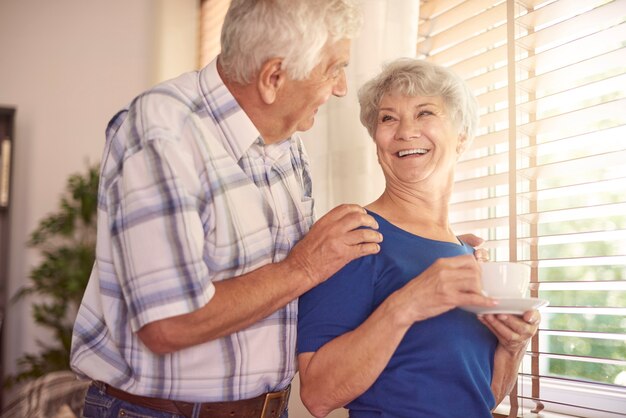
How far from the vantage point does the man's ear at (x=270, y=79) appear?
3.88 ft

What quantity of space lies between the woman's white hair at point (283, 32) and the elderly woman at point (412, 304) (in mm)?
243

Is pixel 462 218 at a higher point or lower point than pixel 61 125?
lower

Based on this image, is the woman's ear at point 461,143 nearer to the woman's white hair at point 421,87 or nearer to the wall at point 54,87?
the woman's white hair at point 421,87

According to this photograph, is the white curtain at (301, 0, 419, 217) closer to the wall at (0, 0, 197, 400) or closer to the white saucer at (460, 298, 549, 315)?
the white saucer at (460, 298, 549, 315)

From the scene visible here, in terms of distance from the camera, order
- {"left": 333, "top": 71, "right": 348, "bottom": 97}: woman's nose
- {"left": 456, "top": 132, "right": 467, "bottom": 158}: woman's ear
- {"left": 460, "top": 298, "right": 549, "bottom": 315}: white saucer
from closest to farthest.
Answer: {"left": 460, "top": 298, "right": 549, "bottom": 315}: white saucer < {"left": 333, "top": 71, "right": 348, "bottom": 97}: woman's nose < {"left": 456, "top": 132, "right": 467, "bottom": 158}: woman's ear

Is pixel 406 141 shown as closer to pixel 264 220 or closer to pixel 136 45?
pixel 264 220

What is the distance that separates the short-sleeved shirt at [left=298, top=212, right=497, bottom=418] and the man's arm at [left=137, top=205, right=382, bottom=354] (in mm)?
60

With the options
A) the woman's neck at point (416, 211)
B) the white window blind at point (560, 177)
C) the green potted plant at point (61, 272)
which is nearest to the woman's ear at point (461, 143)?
the woman's neck at point (416, 211)

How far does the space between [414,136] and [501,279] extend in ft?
1.25

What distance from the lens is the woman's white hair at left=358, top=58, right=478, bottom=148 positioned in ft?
4.46

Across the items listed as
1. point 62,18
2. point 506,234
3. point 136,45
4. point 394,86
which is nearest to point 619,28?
point 394,86

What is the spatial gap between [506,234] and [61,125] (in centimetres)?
333

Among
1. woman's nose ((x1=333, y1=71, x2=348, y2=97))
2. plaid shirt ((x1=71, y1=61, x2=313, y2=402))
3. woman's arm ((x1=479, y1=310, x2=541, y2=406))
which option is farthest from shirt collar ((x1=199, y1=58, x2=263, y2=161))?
woman's arm ((x1=479, y1=310, x2=541, y2=406))

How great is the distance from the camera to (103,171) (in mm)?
1139
